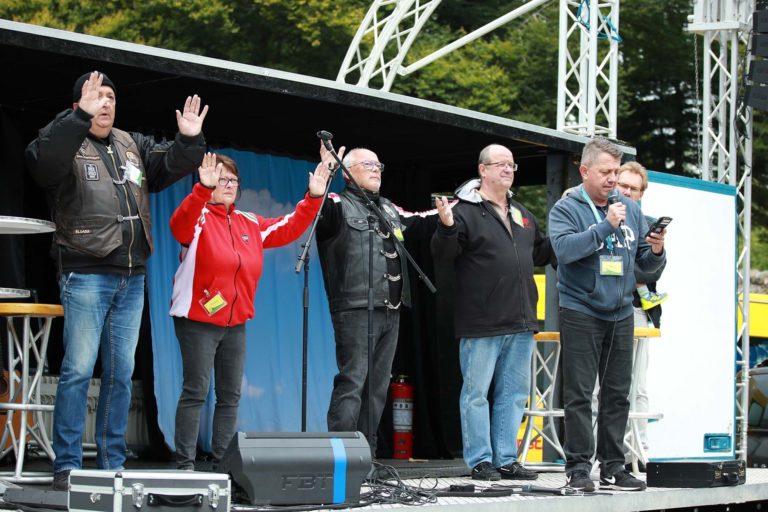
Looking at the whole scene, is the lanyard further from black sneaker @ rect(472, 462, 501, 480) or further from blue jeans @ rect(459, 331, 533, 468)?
black sneaker @ rect(472, 462, 501, 480)

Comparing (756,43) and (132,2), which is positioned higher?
(132,2)

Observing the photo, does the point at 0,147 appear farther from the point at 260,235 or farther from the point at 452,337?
the point at 452,337

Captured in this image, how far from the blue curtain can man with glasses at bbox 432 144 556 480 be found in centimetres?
152

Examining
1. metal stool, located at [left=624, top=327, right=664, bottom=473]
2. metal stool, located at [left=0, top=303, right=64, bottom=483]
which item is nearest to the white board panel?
metal stool, located at [left=624, top=327, right=664, bottom=473]

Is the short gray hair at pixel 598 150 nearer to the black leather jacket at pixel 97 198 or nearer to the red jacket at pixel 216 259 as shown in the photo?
the red jacket at pixel 216 259

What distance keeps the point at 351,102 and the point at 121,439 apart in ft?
6.69

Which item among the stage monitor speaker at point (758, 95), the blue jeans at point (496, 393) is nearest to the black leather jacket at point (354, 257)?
the blue jeans at point (496, 393)

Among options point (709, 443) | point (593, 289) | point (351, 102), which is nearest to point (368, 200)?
point (351, 102)

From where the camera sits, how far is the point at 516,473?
20.6 feet

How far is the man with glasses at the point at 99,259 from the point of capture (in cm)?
495

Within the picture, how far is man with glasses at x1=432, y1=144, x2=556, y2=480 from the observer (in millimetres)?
6242

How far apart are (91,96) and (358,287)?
6.12 feet

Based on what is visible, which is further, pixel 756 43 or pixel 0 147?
pixel 756 43

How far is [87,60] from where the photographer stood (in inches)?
215
